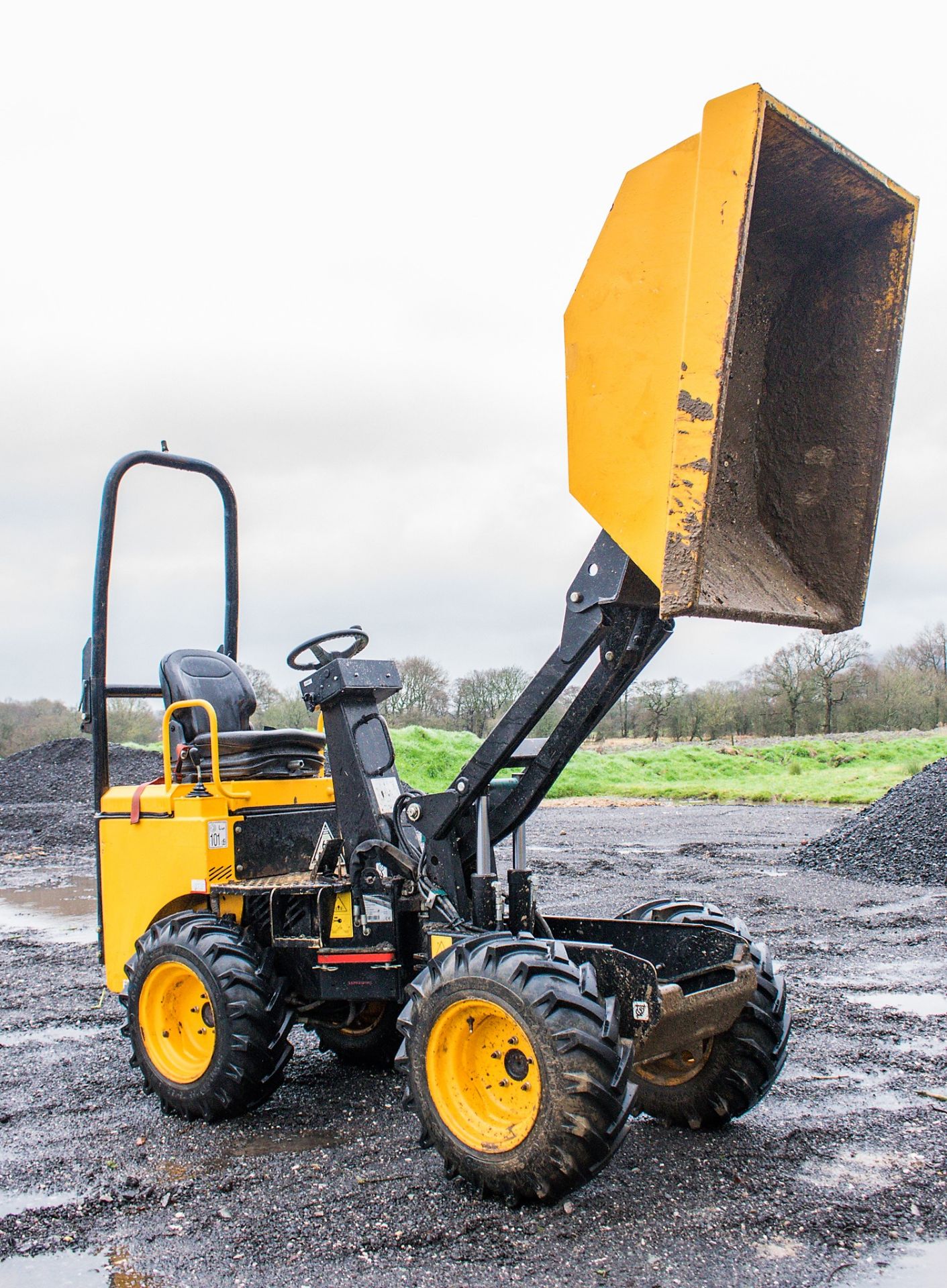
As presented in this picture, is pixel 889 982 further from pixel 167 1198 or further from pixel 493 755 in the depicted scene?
pixel 167 1198

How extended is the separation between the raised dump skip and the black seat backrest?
268 centimetres

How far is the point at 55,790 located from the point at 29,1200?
2250 cm

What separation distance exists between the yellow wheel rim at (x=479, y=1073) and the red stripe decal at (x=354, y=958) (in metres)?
0.79

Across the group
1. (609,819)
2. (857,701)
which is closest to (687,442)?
(609,819)

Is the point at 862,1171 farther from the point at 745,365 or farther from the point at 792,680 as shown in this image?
the point at 792,680

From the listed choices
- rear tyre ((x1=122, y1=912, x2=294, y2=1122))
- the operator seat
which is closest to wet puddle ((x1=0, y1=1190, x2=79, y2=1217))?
rear tyre ((x1=122, y1=912, x2=294, y2=1122))

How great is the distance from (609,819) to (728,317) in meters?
18.3

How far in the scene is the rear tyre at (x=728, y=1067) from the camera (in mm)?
4398

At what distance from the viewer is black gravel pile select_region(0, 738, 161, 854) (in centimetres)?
1780

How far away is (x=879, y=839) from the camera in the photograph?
13.8 m

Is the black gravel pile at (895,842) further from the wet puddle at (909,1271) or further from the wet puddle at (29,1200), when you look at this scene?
the wet puddle at (29,1200)

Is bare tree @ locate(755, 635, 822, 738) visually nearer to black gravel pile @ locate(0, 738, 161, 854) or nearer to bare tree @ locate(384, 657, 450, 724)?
bare tree @ locate(384, 657, 450, 724)

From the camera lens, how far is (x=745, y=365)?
4320 millimetres

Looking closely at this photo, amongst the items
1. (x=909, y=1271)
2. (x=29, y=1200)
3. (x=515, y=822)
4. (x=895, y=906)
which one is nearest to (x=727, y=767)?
(x=895, y=906)
